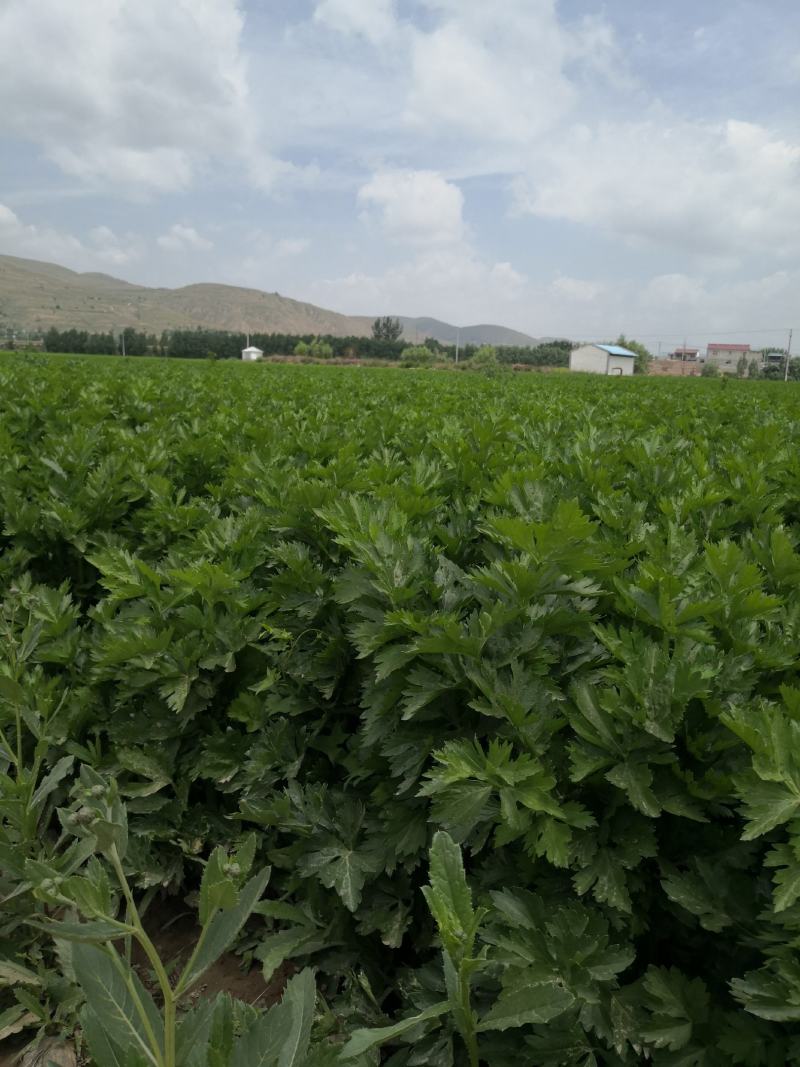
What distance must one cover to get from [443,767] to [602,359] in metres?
99.5

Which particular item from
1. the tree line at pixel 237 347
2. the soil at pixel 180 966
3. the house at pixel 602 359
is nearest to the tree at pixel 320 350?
the tree line at pixel 237 347

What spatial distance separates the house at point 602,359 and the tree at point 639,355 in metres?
2.50

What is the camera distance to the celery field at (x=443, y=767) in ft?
4.85

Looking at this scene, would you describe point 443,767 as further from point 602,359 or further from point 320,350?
point 320,350

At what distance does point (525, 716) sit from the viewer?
1808mm

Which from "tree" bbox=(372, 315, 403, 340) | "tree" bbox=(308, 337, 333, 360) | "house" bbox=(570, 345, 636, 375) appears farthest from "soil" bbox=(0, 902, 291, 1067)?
"tree" bbox=(372, 315, 403, 340)

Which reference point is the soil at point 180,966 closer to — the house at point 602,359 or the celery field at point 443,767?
the celery field at point 443,767

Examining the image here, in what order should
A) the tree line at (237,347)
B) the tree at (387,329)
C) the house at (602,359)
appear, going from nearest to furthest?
1. the tree line at (237,347)
2. the house at (602,359)
3. the tree at (387,329)

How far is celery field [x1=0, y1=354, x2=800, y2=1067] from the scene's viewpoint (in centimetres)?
148

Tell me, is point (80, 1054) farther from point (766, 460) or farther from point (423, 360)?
point (423, 360)

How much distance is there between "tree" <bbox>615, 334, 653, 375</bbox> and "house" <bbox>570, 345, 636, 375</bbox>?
98.5 inches

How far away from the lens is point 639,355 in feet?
Result: 377

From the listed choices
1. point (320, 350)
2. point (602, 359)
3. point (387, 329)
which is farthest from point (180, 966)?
point (387, 329)

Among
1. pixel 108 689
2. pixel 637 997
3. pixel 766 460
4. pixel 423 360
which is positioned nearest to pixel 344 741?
pixel 108 689
